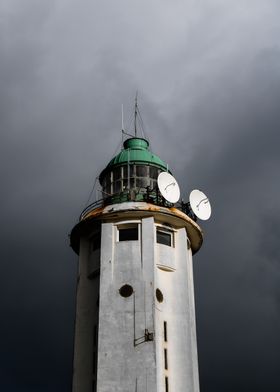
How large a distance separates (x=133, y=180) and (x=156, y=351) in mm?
12108

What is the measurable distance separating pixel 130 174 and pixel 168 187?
3.80 meters

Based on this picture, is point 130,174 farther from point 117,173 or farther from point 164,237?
point 164,237

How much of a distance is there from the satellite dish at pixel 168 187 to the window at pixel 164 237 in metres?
1.96

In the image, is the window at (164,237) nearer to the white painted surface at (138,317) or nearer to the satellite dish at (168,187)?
the white painted surface at (138,317)

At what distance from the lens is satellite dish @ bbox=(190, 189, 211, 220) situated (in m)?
40.9

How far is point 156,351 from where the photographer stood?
3462 centimetres

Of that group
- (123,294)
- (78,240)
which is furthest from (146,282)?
(78,240)

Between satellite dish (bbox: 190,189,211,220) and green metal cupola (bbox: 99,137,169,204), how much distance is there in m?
2.55

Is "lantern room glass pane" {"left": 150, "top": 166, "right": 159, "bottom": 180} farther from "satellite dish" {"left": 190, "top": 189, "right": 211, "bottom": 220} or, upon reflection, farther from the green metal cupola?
"satellite dish" {"left": 190, "top": 189, "right": 211, "bottom": 220}

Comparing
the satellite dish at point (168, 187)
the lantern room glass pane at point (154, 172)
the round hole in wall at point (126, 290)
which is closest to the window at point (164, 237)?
the satellite dish at point (168, 187)

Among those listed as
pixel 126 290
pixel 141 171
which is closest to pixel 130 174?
pixel 141 171

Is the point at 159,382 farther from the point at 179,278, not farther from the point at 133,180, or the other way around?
the point at 133,180

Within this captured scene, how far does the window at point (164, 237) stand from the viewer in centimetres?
3912

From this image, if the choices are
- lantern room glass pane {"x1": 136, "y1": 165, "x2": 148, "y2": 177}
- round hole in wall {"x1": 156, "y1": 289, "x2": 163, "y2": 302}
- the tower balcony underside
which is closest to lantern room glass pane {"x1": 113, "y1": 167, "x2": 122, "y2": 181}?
lantern room glass pane {"x1": 136, "y1": 165, "x2": 148, "y2": 177}
